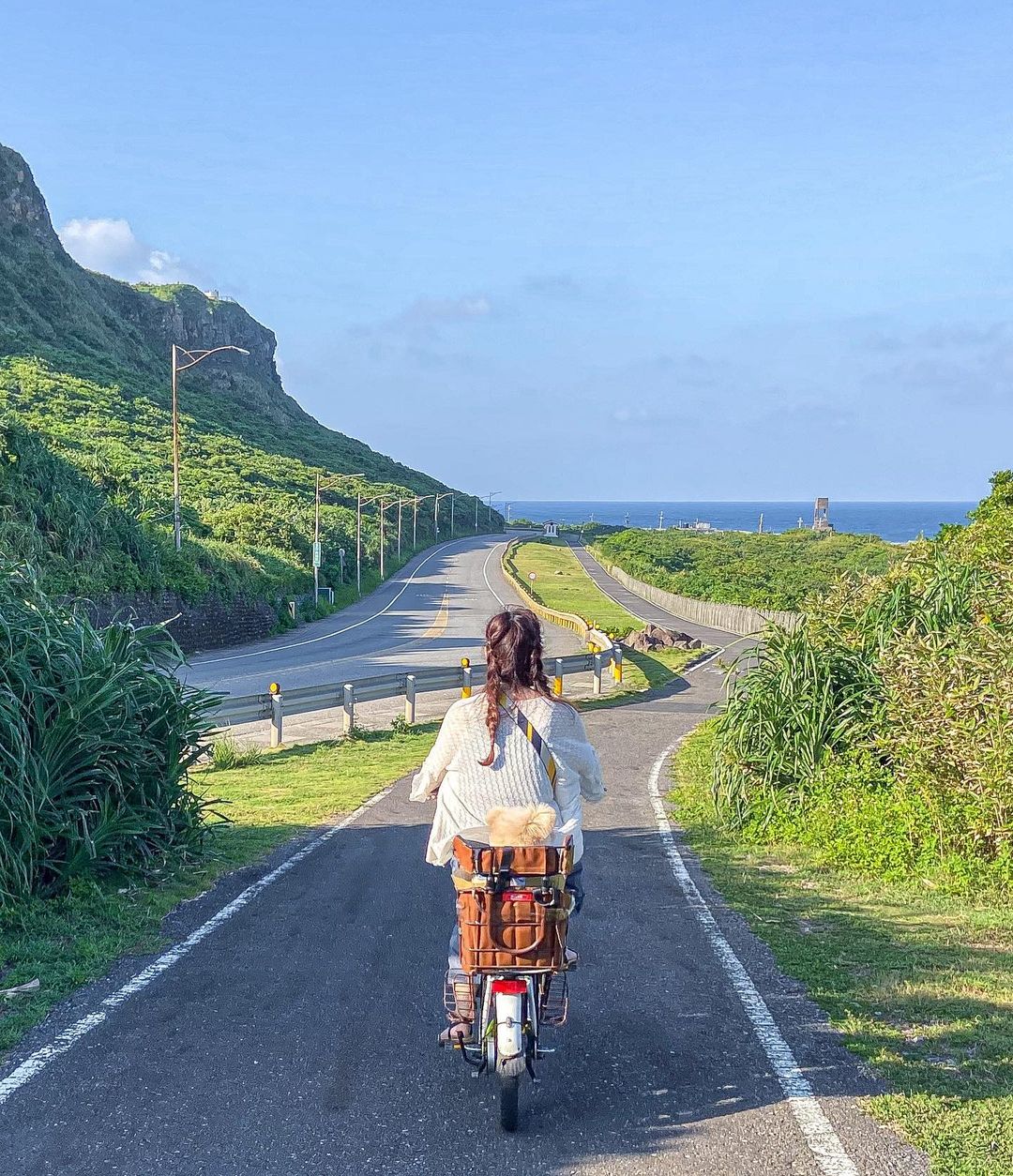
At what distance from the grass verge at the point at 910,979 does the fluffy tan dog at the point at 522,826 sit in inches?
74.2

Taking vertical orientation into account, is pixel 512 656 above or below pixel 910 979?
above

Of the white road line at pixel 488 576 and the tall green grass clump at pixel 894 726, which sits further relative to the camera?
the white road line at pixel 488 576

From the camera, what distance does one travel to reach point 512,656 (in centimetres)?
473

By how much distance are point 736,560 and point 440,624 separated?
54.5 metres

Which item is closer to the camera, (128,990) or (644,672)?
(128,990)

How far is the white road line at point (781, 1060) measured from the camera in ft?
13.6

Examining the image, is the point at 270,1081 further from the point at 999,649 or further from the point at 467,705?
the point at 999,649

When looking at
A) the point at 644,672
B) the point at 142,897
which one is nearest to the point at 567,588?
the point at 644,672

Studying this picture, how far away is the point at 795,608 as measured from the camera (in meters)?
12.1

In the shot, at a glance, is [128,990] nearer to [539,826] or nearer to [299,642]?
[539,826]

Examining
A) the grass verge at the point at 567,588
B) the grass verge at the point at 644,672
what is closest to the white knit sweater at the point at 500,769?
the grass verge at the point at 644,672

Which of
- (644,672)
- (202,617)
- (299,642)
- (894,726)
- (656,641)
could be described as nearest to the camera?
(894,726)

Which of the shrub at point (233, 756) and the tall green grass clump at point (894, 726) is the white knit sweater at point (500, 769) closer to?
the tall green grass clump at point (894, 726)

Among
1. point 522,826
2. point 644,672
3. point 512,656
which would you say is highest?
point 512,656
